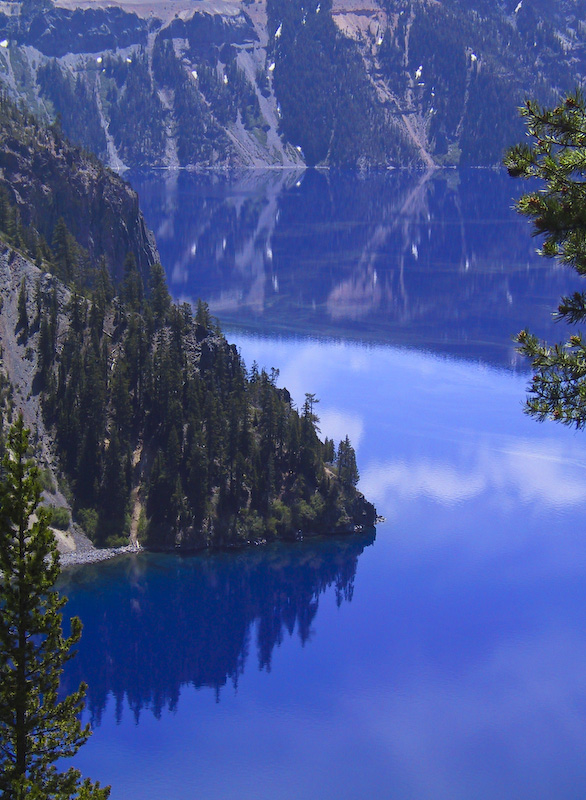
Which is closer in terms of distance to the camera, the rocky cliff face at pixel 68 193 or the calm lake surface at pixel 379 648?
the calm lake surface at pixel 379 648

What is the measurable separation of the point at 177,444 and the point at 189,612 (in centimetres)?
2169

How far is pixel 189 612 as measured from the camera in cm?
10294

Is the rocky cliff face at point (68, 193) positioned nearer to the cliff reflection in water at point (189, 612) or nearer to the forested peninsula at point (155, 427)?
the forested peninsula at point (155, 427)

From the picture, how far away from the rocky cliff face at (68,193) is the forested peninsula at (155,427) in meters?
40.1

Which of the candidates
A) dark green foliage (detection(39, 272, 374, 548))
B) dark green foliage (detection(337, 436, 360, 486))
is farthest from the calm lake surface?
dark green foliage (detection(337, 436, 360, 486))

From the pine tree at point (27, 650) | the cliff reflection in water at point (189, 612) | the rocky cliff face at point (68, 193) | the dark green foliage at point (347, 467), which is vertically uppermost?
the rocky cliff face at point (68, 193)

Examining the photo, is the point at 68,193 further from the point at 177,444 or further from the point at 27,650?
the point at 27,650

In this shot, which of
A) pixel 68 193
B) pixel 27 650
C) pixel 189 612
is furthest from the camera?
pixel 68 193

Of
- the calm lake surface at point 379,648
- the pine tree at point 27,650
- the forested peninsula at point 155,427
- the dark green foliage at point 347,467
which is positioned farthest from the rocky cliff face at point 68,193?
the pine tree at point 27,650

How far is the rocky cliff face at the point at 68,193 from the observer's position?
568ft

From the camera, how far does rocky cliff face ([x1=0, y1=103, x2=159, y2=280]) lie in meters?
173

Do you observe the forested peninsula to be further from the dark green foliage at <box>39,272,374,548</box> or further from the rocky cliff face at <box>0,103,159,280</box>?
the rocky cliff face at <box>0,103,159,280</box>

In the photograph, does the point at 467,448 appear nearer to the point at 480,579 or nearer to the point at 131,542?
the point at 480,579

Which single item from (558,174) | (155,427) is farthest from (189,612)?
(558,174)
